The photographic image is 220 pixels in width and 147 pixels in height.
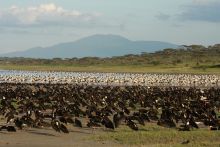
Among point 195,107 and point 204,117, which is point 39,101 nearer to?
point 195,107

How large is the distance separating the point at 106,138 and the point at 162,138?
1735mm

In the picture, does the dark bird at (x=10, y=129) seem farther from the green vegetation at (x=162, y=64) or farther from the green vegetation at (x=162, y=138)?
the green vegetation at (x=162, y=64)

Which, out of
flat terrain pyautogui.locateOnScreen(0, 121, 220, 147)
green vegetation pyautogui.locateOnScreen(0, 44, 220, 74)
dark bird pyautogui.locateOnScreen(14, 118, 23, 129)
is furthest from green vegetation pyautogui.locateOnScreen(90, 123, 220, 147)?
green vegetation pyautogui.locateOnScreen(0, 44, 220, 74)

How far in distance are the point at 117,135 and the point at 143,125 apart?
2953 millimetres

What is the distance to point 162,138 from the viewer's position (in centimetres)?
1681

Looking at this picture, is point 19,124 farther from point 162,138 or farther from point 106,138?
point 162,138

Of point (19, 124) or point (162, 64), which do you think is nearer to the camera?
point (19, 124)

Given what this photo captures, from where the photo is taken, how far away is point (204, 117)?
20.5 meters

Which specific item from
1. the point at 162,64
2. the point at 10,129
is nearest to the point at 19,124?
the point at 10,129

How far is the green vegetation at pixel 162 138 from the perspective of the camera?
1602 cm

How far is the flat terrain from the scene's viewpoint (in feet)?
51.8

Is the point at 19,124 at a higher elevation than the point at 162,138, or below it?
higher

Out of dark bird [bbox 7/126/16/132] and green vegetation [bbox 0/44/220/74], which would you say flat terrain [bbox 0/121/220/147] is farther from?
green vegetation [bbox 0/44/220/74]

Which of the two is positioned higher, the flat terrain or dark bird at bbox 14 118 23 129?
dark bird at bbox 14 118 23 129
